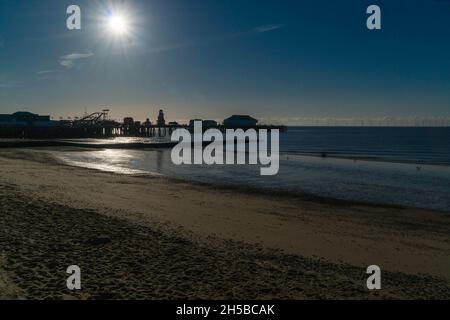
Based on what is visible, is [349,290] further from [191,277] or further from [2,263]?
[2,263]

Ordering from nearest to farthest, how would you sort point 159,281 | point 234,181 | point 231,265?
point 159,281 → point 231,265 → point 234,181

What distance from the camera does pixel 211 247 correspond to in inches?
340

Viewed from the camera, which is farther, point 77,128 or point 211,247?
point 77,128

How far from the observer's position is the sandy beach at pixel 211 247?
20.3ft

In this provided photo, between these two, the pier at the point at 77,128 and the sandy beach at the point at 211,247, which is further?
the pier at the point at 77,128

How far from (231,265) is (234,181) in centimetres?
1625

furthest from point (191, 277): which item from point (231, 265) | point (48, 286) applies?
point (48, 286)

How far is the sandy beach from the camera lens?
20.3ft

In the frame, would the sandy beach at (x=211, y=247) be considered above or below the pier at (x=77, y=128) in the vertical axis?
below

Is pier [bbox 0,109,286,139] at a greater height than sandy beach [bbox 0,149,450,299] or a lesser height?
greater

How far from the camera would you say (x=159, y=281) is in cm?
631

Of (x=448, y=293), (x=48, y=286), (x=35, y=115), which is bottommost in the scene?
(x=448, y=293)

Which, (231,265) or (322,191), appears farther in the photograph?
(322,191)

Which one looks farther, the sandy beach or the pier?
the pier
